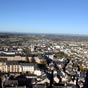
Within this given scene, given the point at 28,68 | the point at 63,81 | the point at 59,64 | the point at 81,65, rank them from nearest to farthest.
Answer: the point at 63,81, the point at 28,68, the point at 59,64, the point at 81,65

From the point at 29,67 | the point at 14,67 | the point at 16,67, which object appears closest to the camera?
the point at 29,67

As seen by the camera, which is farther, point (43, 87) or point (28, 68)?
point (28, 68)

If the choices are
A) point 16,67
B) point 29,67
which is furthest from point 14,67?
point 29,67

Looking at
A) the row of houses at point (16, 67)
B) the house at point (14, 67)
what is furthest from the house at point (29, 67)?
the house at point (14, 67)

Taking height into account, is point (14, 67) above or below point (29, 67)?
below

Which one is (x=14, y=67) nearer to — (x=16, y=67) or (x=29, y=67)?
(x=16, y=67)

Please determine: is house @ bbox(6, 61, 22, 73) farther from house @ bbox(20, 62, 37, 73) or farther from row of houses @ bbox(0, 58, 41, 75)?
house @ bbox(20, 62, 37, 73)

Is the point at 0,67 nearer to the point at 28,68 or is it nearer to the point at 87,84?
the point at 28,68

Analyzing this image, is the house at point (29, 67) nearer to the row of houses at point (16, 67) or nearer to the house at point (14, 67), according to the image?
the row of houses at point (16, 67)

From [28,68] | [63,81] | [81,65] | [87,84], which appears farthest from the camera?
[81,65]

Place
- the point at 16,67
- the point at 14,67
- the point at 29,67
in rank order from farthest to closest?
1. the point at 16,67
2. the point at 14,67
3. the point at 29,67

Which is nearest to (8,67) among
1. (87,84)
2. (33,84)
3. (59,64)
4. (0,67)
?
(0,67)
